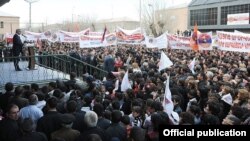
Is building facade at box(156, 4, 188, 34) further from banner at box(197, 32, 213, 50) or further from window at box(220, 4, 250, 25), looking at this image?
banner at box(197, 32, 213, 50)

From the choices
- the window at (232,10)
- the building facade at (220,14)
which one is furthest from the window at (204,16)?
the window at (232,10)

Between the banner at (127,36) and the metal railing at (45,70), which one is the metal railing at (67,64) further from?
the banner at (127,36)

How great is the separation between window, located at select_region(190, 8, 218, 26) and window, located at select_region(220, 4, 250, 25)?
1.75m

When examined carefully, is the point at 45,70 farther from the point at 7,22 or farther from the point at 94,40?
the point at 7,22

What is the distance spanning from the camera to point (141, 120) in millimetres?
6957

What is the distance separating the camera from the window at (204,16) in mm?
56594

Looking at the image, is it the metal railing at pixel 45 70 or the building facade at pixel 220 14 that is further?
the building facade at pixel 220 14

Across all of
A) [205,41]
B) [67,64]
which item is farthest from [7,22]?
[205,41]

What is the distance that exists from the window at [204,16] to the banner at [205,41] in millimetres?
40983

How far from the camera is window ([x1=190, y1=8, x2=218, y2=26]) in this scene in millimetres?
56594

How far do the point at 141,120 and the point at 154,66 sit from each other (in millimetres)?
8365

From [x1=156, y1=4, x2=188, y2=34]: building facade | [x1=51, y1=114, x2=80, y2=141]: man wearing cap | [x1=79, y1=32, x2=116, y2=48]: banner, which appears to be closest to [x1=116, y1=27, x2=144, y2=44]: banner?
[x1=79, y1=32, x2=116, y2=48]: banner

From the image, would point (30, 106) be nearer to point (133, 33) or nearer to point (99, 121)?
point (99, 121)

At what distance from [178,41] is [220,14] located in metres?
39.2
